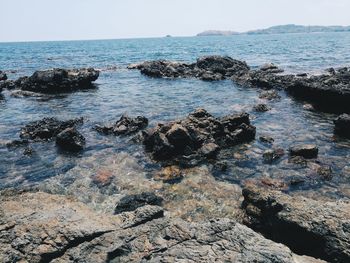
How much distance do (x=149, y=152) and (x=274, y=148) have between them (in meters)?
8.27

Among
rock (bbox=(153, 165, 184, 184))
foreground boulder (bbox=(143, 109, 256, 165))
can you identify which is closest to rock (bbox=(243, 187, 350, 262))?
rock (bbox=(153, 165, 184, 184))

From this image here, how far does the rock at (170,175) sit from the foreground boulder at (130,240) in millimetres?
6714

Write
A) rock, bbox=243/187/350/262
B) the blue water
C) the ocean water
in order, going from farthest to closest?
the blue water < the ocean water < rock, bbox=243/187/350/262

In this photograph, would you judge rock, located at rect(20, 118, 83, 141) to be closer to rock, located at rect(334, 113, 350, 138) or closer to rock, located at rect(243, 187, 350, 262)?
rock, located at rect(243, 187, 350, 262)

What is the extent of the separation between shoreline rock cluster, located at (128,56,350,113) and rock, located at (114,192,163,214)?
22858mm

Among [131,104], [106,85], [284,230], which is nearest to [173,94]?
[131,104]

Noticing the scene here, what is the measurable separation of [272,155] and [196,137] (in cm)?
502

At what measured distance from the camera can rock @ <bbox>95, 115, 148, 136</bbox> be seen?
25781 millimetres

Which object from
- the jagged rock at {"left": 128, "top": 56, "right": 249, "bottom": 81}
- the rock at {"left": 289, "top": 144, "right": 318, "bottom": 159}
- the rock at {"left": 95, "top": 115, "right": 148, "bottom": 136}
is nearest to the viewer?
the rock at {"left": 289, "top": 144, "right": 318, "bottom": 159}

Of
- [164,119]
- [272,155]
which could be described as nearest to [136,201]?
[272,155]

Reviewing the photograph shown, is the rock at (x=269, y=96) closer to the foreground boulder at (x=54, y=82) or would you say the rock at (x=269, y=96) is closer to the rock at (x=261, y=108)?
the rock at (x=261, y=108)

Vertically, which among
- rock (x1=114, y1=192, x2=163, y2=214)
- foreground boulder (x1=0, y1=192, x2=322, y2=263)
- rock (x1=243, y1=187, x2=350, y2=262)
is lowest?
rock (x1=114, y1=192, x2=163, y2=214)

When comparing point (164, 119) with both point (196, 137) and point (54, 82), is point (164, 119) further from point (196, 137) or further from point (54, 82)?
point (54, 82)

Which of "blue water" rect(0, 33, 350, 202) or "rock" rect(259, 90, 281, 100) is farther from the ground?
"rock" rect(259, 90, 281, 100)
